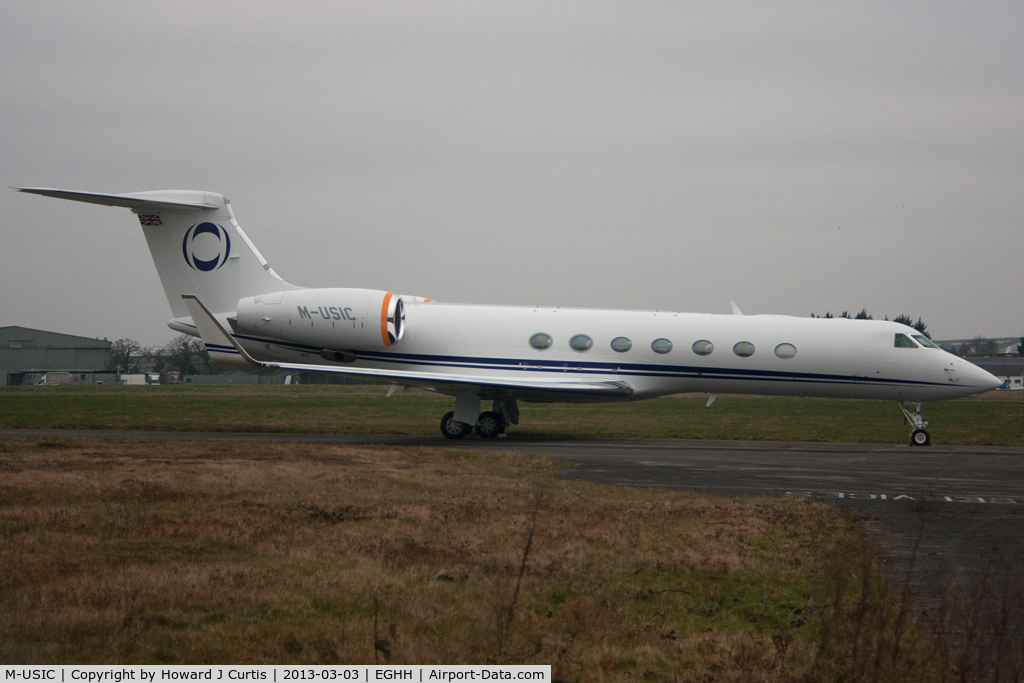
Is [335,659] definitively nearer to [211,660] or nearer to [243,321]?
[211,660]

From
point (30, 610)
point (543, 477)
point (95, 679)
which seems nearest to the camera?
point (95, 679)

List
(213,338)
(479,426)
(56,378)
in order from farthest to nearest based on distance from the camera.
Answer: (56,378)
(479,426)
(213,338)

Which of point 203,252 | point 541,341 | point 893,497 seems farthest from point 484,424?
point 893,497

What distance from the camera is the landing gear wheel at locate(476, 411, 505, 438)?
21.8 m

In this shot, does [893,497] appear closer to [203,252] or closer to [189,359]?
[203,252]

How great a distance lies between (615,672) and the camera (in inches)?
195

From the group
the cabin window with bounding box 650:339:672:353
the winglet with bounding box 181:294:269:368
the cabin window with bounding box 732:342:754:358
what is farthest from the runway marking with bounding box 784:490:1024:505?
the winglet with bounding box 181:294:269:368

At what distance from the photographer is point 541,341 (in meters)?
21.7

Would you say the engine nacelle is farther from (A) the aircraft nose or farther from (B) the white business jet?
(A) the aircraft nose

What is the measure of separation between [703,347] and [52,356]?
295ft

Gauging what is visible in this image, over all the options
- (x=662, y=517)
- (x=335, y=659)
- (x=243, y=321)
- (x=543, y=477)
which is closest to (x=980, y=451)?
(x=543, y=477)

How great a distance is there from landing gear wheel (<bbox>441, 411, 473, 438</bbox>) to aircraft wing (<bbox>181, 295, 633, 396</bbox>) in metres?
1.05

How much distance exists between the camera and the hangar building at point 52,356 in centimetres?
→ 9238

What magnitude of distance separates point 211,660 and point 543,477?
9054mm
